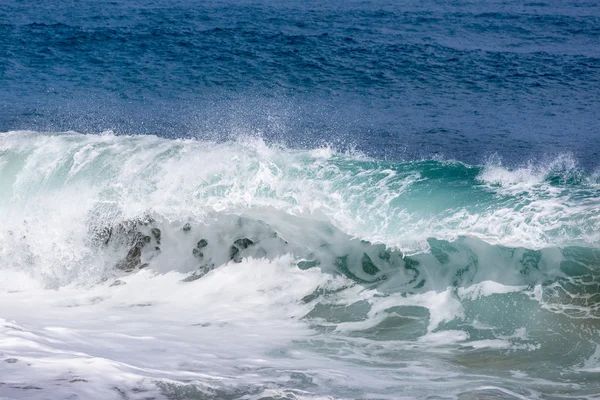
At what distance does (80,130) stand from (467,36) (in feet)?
36.0

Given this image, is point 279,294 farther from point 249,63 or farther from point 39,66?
point 39,66

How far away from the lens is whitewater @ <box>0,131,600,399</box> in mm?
6914

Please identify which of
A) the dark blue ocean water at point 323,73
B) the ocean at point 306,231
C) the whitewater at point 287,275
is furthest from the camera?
the dark blue ocean water at point 323,73

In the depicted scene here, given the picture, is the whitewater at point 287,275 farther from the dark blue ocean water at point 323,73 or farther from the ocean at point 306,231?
the dark blue ocean water at point 323,73

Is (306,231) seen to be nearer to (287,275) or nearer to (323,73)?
(287,275)

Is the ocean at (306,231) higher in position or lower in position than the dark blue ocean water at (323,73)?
lower

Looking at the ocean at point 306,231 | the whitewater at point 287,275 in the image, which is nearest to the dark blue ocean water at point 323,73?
the ocean at point 306,231

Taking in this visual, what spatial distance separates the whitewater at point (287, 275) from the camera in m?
6.91

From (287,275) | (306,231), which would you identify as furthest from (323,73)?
(287,275)

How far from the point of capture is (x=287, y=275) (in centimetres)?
1010

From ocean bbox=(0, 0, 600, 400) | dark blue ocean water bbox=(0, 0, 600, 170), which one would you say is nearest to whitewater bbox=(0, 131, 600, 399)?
ocean bbox=(0, 0, 600, 400)

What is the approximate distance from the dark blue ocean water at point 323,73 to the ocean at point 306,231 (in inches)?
3.4

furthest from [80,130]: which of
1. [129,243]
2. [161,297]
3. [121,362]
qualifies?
[121,362]

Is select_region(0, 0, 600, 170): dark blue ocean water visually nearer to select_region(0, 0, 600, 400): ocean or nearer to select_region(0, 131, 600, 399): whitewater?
select_region(0, 0, 600, 400): ocean
